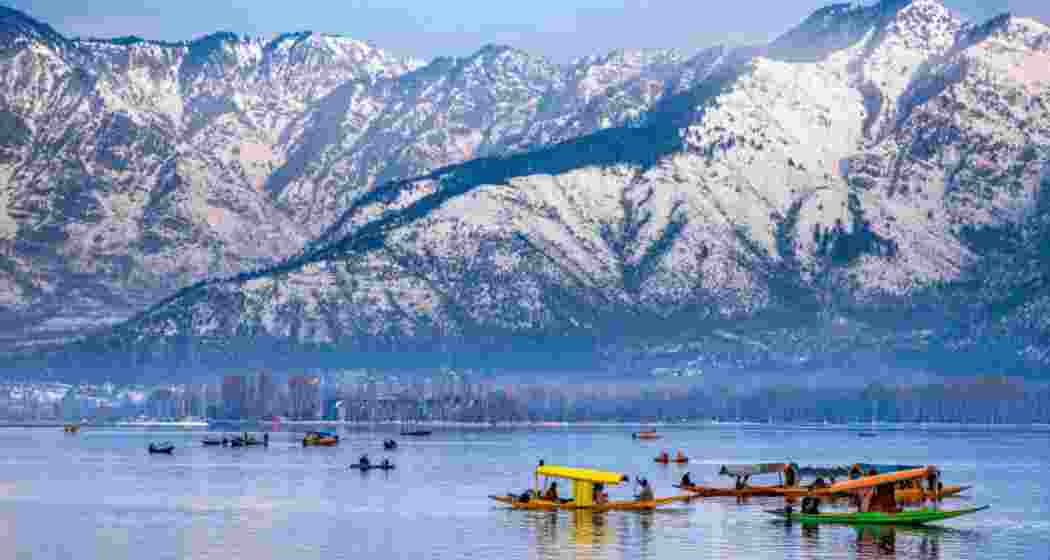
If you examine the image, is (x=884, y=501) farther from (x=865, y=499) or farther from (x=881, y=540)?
(x=881, y=540)

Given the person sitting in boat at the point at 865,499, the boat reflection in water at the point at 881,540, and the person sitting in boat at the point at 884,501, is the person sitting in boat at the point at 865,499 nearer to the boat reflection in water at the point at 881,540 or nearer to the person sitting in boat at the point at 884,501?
the person sitting in boat at the point at 884,501

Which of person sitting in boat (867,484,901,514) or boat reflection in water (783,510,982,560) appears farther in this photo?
person sitting in boat (867,484,901,514)

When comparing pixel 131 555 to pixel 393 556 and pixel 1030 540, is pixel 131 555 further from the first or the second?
pixel 1030 540

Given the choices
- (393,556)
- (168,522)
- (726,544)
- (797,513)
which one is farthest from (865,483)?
(168,522)

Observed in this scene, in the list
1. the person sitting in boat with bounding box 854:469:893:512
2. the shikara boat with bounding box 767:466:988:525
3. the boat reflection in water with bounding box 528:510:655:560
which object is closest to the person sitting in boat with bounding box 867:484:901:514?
the shikara boat with bounding box 767:466:988:525

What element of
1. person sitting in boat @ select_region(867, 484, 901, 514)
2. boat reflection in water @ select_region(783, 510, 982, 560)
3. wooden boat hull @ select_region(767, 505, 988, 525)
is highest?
person sitting in boat @ select_region(867, 484, 901, 514)

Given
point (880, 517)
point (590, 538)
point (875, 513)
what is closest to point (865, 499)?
point (880, 517)

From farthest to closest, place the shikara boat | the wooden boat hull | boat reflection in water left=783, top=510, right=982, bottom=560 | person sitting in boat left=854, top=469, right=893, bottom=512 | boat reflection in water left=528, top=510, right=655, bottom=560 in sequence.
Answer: person sitting in boat left=854, top=469, right=893, bottom=512 → the shikara boat → the wooden boat hull → boat reflection in water left=783, top=510, right=982, bottom=560 → boat reflection in water left=528, top=510, right=655, bottom=560

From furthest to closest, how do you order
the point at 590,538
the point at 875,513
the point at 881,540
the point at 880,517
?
1. the point at 880,517
2. the point at 875,513
3. the point at 590,538
4. the point at 881,540

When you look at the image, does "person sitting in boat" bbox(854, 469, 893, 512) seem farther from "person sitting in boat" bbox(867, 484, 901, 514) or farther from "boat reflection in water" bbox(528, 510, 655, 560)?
"boat reflection in water" bbox(528, 510, 655, 560)

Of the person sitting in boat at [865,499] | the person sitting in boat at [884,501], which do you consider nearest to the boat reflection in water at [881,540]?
the person sitting in boat at [865,499]

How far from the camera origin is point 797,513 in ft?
650

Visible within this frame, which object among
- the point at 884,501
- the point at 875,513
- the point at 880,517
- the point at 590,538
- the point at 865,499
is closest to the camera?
the point at 590,538

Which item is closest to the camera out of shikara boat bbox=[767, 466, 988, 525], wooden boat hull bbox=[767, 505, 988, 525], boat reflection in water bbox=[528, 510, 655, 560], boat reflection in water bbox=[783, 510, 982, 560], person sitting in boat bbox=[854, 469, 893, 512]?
boat reflection in water bbox=[528, 510, 655, 560]
